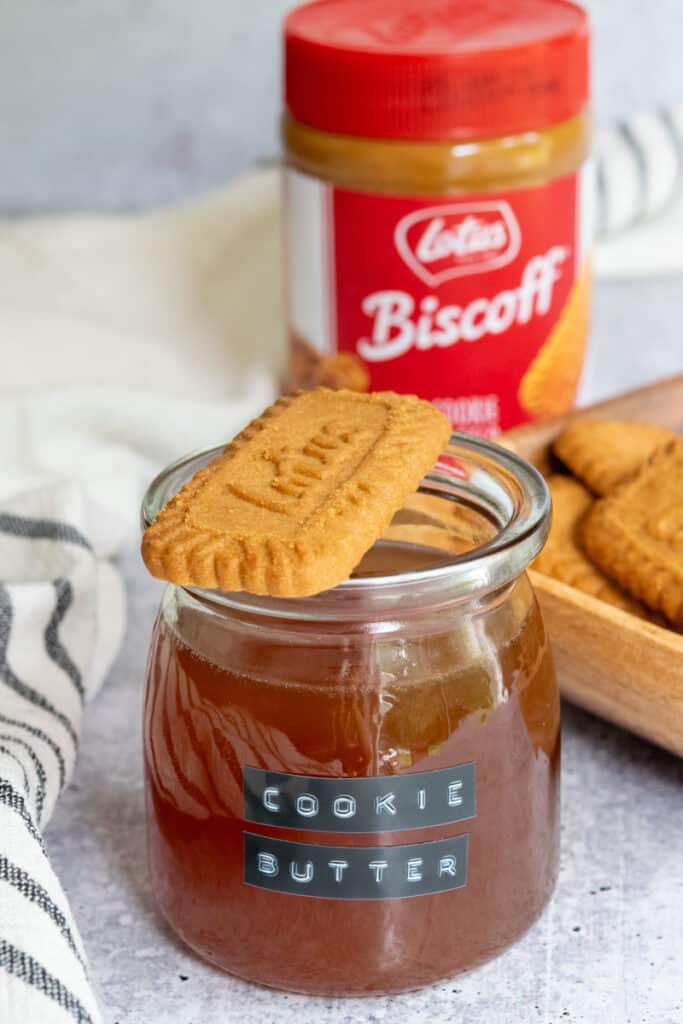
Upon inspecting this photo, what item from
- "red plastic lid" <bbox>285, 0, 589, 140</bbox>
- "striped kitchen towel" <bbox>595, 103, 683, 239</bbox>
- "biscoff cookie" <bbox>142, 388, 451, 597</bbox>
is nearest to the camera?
"biscoff cookie" <bbox>142, 388, 451, 597</bbox>

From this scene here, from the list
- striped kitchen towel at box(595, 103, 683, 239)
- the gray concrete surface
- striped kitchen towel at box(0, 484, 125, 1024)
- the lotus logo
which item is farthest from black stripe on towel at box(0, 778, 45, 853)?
the gray concrete surface

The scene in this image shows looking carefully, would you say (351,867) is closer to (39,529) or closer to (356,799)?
(356,799)

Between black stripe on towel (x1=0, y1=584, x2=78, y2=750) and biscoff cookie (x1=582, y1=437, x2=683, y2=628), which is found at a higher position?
biscoff cookie (x1=582, y1=437, x2=683, y2=628)

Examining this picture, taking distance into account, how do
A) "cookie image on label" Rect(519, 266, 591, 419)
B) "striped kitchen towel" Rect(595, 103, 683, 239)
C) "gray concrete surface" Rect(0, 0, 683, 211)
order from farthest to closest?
1. "gray concrete surface" Rect(0, 0, 683, 211)
2. "striped kitchen towel" Rect(595, 103, 683, 239)
3. "cookie image on label" Rect(519, 266, 591, 419)

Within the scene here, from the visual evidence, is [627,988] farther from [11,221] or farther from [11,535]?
[11,221]

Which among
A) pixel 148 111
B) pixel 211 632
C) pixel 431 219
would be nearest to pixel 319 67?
pixel 431 219

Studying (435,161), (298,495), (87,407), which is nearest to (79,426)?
(87,407)

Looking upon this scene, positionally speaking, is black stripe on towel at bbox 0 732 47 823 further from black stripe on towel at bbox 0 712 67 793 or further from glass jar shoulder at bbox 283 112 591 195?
glass jar shoulder at bbox 283 112 591 195
